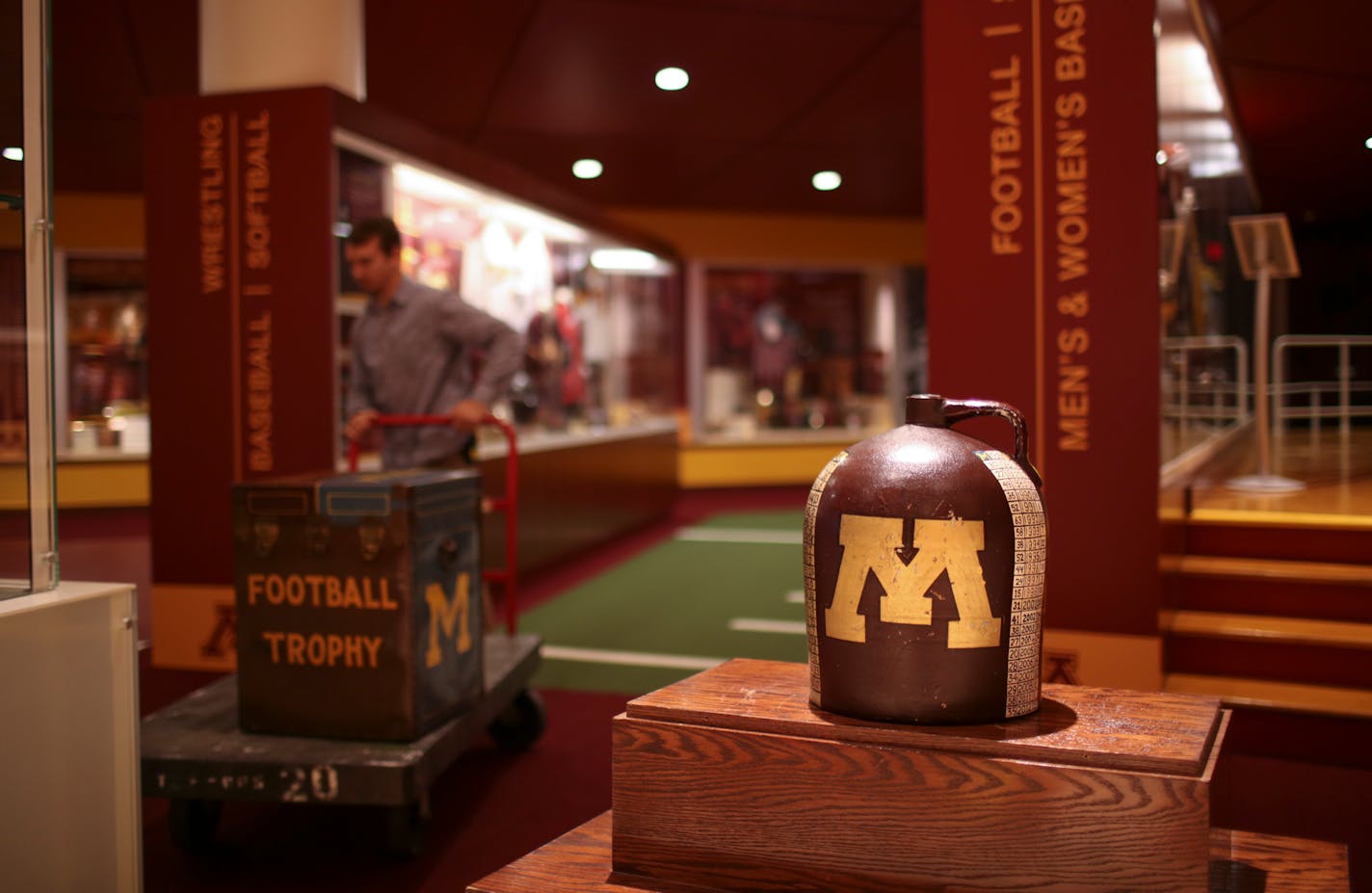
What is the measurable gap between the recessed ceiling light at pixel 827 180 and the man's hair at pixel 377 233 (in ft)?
23.8

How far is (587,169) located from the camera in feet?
33.8

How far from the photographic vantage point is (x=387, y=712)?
2756mm

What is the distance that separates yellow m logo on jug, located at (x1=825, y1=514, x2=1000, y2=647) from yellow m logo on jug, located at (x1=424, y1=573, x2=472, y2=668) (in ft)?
5.32

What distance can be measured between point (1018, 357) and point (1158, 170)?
0.63 m

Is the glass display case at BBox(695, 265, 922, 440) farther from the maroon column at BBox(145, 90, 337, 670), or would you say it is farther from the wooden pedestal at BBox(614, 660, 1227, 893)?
the wooden pedestal at BBox(614, 660, 1227, 893)

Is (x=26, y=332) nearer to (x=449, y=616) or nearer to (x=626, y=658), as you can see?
(x=449, y=616)

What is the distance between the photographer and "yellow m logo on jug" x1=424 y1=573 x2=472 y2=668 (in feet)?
9.34

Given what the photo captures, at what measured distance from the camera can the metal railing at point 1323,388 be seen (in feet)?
21.7

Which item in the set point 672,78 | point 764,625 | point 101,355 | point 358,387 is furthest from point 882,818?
point 101,355

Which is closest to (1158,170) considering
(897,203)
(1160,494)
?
(1160,494)

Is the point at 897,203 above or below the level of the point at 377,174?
above

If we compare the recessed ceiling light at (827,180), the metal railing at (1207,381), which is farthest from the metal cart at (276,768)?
the recessed ceiling light at (827,180)

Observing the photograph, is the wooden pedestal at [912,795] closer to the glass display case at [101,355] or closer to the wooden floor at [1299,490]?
the wooden floor at [1299,490]

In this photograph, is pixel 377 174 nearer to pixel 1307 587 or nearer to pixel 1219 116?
pixel 1307 587
